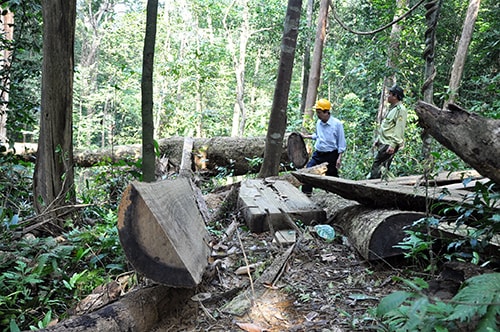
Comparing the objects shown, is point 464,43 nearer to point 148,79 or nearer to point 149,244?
point 148,79

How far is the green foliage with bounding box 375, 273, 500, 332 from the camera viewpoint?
1360 millimetres

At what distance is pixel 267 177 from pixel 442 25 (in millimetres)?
12443

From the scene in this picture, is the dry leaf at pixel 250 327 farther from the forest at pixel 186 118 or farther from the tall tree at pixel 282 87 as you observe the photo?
the tall tree at pixel 282 87

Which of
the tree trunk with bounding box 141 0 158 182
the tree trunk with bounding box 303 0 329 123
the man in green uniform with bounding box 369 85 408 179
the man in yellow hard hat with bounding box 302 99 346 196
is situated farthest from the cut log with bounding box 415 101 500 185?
the tree trunk with bounding box 303 0 329 123

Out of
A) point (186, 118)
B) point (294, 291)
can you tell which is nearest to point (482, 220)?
point (294, 291)

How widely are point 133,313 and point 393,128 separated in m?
5.08

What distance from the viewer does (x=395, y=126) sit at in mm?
5973

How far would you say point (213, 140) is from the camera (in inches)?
368

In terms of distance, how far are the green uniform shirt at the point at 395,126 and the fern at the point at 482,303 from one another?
4727mm

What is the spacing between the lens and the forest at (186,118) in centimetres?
260

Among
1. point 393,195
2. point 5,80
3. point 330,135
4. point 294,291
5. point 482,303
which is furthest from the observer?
point 330,135

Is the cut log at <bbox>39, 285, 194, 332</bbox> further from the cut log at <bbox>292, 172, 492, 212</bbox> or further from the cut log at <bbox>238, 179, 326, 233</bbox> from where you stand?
the cut log at <bbox>292, 172, 492, 212</bbox>

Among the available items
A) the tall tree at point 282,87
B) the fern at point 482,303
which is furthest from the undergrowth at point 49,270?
the tall tree at point 282,87

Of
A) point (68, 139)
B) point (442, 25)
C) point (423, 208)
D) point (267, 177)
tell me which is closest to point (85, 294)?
point (68, 139)
